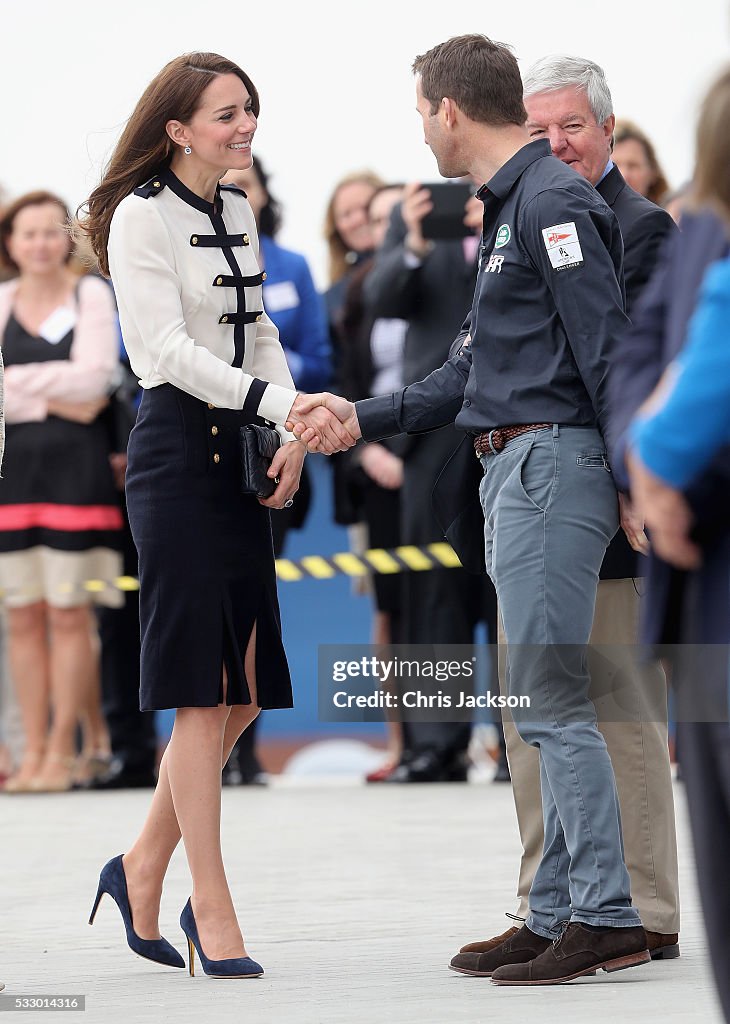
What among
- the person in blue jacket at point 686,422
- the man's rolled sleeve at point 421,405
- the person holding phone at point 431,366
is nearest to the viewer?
the person in blue jacket at point 686,422

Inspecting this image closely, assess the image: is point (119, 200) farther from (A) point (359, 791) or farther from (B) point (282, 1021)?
(A) point (359, 791)

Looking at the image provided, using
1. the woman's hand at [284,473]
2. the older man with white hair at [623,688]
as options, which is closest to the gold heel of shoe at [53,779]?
the older man with white hair at [623,688]

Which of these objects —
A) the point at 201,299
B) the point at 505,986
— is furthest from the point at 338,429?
the point at 505,986

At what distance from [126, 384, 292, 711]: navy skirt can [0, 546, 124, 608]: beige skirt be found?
3.79 meters

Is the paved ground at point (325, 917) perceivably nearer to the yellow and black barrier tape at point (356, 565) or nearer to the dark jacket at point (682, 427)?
the dark jacket at point (682, 427)

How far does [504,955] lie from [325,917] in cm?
85

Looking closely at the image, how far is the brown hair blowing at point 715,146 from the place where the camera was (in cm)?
207

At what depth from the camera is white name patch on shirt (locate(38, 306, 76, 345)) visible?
7602 millimetres

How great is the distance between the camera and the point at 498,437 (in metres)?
3.77

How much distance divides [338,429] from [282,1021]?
4.60 ft

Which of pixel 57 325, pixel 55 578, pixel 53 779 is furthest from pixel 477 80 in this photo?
pixel 53 779

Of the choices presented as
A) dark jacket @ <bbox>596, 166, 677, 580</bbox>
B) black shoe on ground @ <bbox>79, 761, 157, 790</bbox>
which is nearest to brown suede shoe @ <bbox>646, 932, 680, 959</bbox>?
dark jacket @ <bbox>596, 166, 677, 580</bbox>

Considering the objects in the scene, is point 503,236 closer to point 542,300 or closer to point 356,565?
point 542,300

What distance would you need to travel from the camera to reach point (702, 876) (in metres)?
2.32
